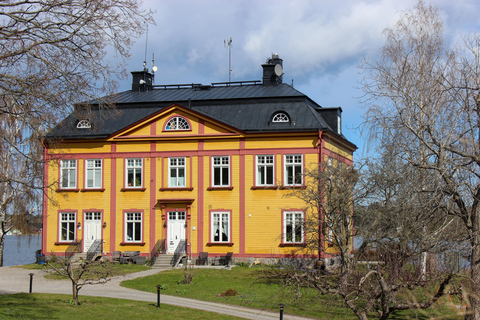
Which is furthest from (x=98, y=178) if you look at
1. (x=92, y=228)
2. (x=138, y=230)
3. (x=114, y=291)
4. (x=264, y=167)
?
(x=114, y=291)

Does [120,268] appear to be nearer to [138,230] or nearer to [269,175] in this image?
[138,230]

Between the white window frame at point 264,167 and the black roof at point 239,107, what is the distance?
1.65 metres

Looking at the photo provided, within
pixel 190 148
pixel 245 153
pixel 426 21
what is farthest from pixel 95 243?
pixel 426 21

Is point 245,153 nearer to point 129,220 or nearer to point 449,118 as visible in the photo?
point 129,220

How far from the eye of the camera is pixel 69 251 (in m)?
32.6

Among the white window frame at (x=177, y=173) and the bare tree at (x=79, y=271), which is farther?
the white window frame at (x=177, y=173)

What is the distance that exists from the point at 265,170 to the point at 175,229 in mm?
6473

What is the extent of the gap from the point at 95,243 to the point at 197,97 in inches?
444

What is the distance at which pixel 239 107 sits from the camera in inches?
1319

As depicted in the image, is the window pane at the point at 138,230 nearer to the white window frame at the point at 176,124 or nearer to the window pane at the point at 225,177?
the window pane at the point at 225,177

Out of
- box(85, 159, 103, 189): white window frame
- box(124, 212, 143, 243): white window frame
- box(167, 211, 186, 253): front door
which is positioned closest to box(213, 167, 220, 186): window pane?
box(167, 211, 186, 253): front door

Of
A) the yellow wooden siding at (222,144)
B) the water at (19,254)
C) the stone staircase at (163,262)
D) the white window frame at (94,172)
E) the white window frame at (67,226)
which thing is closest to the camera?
the stone staircase at (163,262)

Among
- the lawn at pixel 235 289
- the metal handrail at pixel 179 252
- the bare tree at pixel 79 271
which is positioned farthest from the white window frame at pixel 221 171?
the bare tree at pixel 79 271

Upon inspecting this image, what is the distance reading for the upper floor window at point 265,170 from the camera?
31375mm
